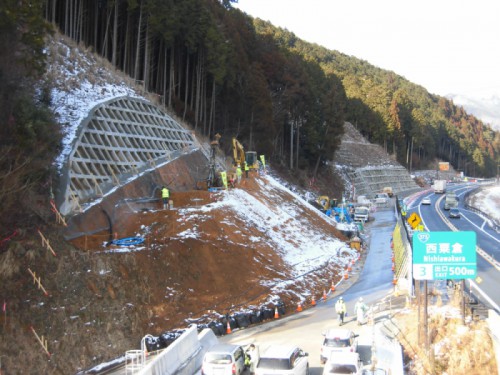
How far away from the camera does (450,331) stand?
20.1 m

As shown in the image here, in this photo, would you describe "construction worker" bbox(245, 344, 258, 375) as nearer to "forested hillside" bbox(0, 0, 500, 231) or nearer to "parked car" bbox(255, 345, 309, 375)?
"parked car" bbox(255, 345, 309, 375)

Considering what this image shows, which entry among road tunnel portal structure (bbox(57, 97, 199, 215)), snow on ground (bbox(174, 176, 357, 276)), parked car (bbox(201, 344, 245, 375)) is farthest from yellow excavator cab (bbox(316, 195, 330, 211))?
parked car (bbox(201, 344, 245, 375))

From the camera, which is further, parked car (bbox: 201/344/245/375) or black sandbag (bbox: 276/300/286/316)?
black sandbag (bbox: 276/300/286/316)

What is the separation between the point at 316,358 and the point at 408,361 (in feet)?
10.9

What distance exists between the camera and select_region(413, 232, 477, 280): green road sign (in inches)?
742

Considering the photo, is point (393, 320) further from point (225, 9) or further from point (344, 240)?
point (225, 9)

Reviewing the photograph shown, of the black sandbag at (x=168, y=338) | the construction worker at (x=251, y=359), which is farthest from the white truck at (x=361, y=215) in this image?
the construction worker at (x=251, y=359)

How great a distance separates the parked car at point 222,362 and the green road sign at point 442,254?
710 centimetres

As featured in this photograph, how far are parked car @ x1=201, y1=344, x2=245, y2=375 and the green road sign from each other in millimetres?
7098

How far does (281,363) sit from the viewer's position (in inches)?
594

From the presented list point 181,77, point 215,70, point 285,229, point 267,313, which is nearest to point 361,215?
point 215,70

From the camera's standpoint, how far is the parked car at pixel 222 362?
15.5 metres

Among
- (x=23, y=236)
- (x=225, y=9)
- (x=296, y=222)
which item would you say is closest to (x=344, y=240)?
(x=296, y=222)

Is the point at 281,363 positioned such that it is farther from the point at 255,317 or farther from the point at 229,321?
the point at 255,317
